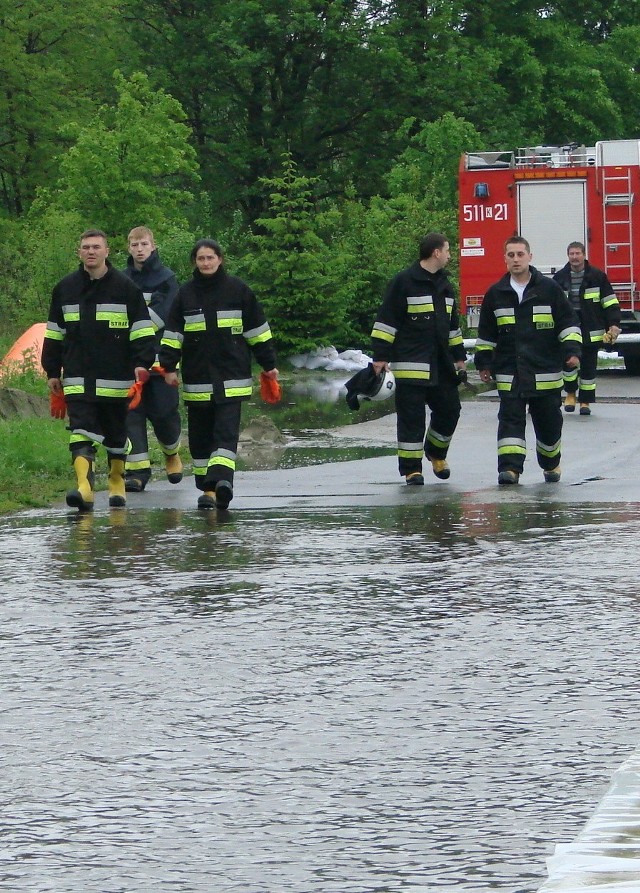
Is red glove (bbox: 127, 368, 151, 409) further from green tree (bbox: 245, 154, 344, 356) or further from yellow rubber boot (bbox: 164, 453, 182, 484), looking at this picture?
green tree (bbox: 245, 154, 344, 356)

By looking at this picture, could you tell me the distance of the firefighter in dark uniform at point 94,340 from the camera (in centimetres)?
1085

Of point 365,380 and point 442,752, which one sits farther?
point 365,380

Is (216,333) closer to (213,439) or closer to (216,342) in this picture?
(216,342)

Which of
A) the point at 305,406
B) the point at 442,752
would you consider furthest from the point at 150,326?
the point at 305,406

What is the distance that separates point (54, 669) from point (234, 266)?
71.2 ft

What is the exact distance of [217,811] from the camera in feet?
14.7

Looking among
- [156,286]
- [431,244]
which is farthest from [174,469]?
[431,244]

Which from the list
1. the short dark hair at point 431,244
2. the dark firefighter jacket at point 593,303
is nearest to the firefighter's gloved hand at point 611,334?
the dark firefighter jacket at point 593,303

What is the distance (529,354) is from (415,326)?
808 millimetres

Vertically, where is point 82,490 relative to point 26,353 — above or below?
below

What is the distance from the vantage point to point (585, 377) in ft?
58.2

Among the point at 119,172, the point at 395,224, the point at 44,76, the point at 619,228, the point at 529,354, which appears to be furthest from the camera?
the point at 44,76

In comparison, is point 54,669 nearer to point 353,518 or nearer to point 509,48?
point 353,518

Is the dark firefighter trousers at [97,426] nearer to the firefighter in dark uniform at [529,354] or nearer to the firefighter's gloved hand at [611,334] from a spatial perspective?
the firefighter in dark uniform at [529,354]
